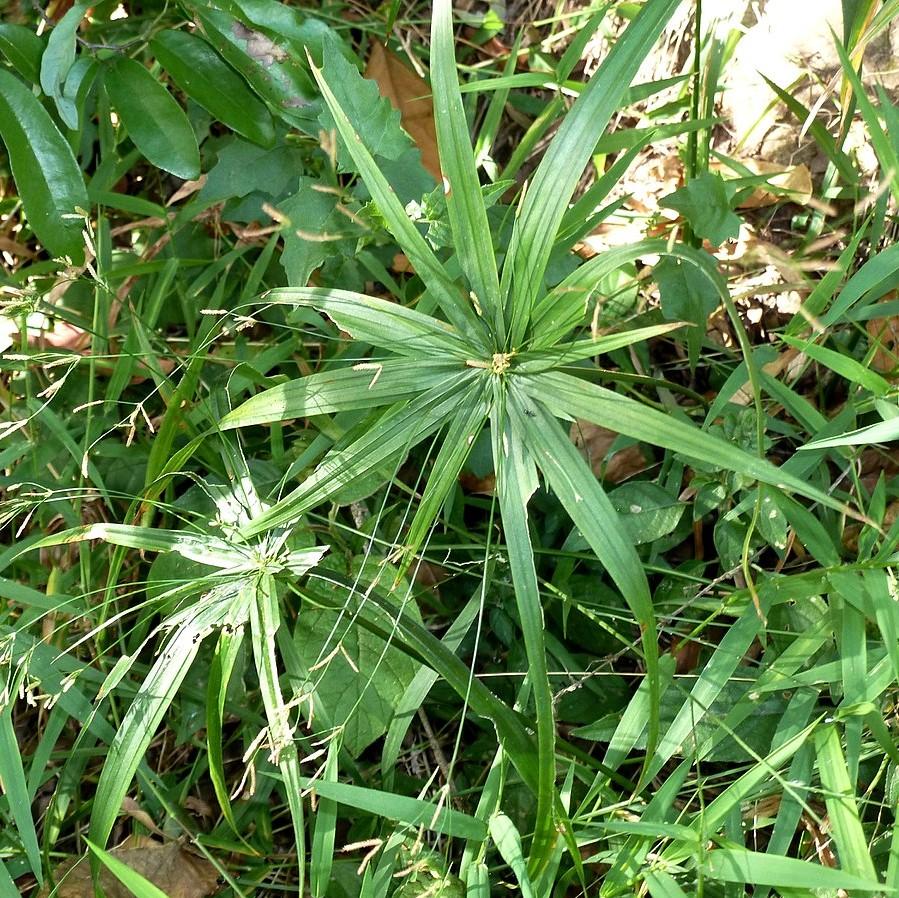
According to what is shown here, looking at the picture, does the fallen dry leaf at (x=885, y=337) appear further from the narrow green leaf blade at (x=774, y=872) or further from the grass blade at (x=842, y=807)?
the narrow green leaf blade at (x=774, y=872)

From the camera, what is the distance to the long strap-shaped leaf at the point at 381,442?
98 cm

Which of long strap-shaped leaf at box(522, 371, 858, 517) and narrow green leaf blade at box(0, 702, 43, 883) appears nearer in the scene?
long strap-shaped leaf at box(522, 371, 858, 517)

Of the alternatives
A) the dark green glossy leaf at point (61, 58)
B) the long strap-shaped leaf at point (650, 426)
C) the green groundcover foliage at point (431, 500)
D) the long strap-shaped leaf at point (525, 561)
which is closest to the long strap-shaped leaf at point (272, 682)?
the green groundcover foliage at point (431, 500)

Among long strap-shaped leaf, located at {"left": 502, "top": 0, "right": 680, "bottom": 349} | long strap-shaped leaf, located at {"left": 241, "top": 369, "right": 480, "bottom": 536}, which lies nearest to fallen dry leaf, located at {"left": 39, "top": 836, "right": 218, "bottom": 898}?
long strap-shaped leaf, located at {"left": 241, "top": 369, "right": 480, "bottom": 536}

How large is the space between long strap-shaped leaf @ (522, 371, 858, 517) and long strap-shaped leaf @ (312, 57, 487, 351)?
0.09 meters

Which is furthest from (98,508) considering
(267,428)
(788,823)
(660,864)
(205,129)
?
(788,823)

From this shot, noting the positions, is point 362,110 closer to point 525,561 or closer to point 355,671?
point 525,561

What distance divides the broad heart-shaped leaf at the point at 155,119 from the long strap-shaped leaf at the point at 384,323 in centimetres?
44

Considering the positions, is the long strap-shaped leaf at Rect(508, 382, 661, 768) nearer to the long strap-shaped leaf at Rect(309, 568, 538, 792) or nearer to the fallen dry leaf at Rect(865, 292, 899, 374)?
the long strap-shaped leaf at Rect(309, 568, 538, 792)

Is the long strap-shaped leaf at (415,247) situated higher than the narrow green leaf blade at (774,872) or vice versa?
the long strap-shaped leaf at (415,247)

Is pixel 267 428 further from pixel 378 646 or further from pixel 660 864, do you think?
pixel 660 864

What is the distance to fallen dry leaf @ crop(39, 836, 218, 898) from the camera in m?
1.34

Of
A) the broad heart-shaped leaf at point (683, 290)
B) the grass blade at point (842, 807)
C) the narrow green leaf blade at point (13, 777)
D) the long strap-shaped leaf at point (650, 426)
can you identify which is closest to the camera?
the long strap-shaped leaf at point (650, 426)

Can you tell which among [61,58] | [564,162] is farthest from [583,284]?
[61,58]
